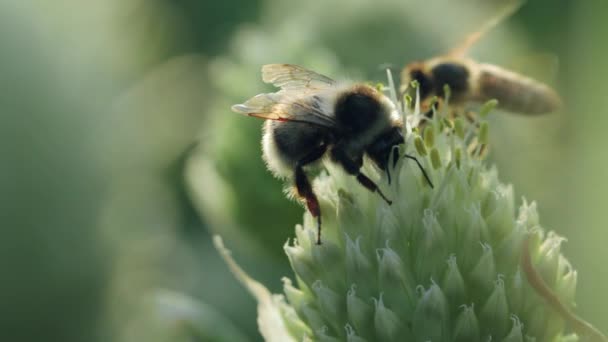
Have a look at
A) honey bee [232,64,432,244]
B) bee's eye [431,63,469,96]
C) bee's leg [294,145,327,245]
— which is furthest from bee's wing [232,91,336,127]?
bee's eye [431,63,469,96]

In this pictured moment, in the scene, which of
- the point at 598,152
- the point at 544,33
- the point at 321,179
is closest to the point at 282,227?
the point at 321,179

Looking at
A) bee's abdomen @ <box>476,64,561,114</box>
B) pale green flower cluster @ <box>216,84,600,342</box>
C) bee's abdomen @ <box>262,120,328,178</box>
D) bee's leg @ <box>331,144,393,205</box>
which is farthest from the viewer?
bee's abdomen @ <box>476,64,561,114</box>

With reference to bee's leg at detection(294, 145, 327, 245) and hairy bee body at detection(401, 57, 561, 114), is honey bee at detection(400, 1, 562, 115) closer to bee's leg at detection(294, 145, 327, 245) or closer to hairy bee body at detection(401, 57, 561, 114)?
hairy bee body at detection(401, 57, 561, 114)

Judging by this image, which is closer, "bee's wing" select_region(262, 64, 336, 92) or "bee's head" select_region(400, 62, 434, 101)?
"bee's wing" select_region(262, 64, 336, 92)

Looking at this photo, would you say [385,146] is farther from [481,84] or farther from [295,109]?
[481,84]

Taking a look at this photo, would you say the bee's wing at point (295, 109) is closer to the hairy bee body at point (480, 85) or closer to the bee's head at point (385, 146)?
the bee's head at point (385, 146)
